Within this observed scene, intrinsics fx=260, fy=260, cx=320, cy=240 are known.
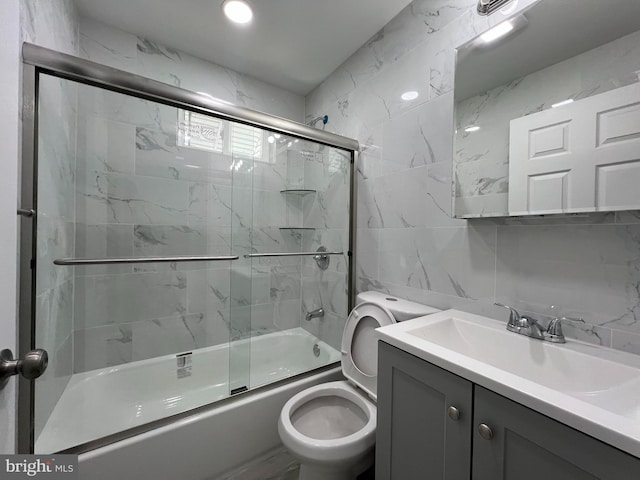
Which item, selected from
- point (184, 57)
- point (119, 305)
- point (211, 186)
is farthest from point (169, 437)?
point (184, 57)

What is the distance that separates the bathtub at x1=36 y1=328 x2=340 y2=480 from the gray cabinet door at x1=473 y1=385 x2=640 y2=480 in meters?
1.09

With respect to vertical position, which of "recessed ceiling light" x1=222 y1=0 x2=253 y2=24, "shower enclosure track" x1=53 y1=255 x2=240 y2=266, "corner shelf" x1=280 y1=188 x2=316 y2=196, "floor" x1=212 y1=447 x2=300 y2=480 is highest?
"recessed ceiling light" x1=222 y1=0 x2=253 y2=24

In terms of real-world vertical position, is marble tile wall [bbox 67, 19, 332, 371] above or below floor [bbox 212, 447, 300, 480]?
above

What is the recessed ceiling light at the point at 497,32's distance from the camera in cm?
102

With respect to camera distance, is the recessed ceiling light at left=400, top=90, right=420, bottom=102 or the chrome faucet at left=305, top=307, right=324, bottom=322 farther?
the chrome faucet at left=305, top=307, right=324, bottom=322

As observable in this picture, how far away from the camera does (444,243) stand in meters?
1.29

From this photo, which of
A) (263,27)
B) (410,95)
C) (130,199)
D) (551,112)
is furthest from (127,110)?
(551,112)

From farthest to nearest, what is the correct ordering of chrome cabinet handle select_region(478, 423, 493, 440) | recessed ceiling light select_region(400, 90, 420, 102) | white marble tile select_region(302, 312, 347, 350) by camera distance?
white marble tile select_region(302, 312, 347, 350)
recessed ceiling light select_region(400, 90, 420, 102)
chrome cabinet handle select_region(478, 423, 493, 440)

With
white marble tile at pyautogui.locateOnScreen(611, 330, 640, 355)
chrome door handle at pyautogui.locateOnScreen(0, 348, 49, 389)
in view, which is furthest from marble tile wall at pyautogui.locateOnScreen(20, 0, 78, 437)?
white marble tile at pyautogui.locateOnScreen(611, 330, 640, 355)

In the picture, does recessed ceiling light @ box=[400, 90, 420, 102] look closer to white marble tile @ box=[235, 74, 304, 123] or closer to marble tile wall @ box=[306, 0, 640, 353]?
marble tile wall @ box=[306, 0, 640, 353]

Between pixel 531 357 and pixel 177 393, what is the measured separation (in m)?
1.82

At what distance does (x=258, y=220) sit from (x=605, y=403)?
1.69m

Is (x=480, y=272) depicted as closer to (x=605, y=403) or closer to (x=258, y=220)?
(x=605, y=403)

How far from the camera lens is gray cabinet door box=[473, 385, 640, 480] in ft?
1.59
